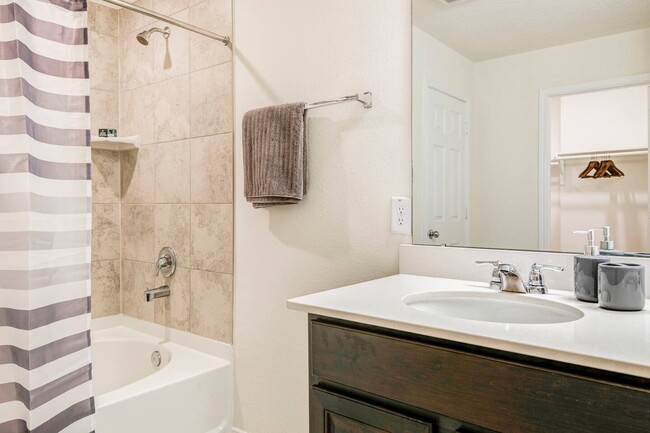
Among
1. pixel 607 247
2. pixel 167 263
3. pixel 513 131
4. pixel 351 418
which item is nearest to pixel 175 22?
pixel 167 263

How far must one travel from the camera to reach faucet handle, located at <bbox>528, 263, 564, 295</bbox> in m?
1.19

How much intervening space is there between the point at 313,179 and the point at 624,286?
1050mm

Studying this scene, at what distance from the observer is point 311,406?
1.10 m

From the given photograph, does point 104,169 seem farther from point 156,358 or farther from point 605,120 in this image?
point 605,120

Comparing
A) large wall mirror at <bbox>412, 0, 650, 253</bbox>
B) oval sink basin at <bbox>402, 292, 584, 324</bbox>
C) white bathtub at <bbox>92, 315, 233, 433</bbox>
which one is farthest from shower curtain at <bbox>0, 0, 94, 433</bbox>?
large wall mirror at <bbox>412, 0, 650, 253</bbox>

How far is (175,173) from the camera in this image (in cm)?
218

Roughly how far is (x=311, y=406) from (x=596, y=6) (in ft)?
4.33

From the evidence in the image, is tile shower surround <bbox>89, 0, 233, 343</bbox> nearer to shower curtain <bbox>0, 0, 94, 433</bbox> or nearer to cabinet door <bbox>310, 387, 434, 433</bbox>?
shower curtain <bbox>0, 0, 94, 433</bbox>

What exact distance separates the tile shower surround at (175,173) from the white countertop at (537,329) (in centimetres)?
99

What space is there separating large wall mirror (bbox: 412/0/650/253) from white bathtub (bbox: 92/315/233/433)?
1.08 m

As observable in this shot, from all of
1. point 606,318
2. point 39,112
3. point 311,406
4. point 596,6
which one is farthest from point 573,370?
point 39,112

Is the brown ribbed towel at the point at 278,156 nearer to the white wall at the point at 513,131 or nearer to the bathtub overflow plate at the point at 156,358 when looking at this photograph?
A: the white wall at the point at 513,131

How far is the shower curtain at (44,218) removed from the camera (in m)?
1.16

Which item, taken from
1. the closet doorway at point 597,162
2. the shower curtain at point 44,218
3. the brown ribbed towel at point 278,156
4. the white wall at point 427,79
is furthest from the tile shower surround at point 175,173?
the closet doorway at point 597,162
